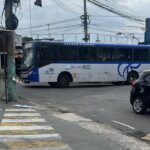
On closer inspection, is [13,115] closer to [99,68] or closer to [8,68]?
[8,68]

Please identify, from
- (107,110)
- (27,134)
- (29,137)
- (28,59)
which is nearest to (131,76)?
(28,59)

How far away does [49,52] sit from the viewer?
31.3 metres

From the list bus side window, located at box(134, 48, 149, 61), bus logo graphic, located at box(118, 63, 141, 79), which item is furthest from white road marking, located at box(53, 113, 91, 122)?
bus side window, located at box(134, 48, 149, 61)

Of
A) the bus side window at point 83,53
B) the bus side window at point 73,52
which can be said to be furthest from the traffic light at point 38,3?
the bus side window at point 83,53

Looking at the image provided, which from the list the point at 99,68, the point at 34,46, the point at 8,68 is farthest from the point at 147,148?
the point at 99,68

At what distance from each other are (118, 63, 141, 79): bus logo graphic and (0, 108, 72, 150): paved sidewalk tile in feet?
62.3

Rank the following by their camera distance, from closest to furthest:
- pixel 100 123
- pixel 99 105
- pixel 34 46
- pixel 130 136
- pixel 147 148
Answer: pixel 147 148
pixel 130 136
pixel 100 123
pixel 99 105
pixel 34 46

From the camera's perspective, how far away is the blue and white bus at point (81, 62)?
1224 inches

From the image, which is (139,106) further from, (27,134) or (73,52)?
(73,52)

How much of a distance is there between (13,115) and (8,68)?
551 cm

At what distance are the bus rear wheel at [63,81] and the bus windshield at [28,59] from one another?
6.87ft

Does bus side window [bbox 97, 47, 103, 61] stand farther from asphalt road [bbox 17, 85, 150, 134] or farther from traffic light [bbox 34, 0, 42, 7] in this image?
asphalt road [bbox 17, 85, 150, 134]

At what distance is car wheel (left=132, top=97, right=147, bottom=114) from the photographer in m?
16.9

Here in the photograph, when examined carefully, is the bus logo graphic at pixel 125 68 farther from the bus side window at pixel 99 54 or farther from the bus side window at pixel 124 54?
the bus side window at pixel 99 54
